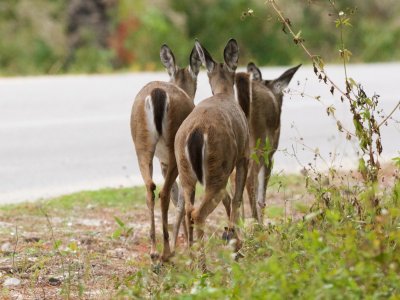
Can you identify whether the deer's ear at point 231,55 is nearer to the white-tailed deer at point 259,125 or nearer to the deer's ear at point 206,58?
the deer's ear at point 206,58

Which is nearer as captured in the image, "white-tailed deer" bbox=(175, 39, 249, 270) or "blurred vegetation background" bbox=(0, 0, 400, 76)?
"white-tailed deer" bbox=(175, 39, 249, 270)

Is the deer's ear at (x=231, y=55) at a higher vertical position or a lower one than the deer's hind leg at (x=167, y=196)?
higher

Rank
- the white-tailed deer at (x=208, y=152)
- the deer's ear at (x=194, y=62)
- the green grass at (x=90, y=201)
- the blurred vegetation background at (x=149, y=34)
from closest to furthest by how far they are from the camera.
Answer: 1. the white-tailed deer at (x=208, y=152)
2. the deer's ear at (x=194, y=62)
3. the green grass at (x=90, y=201)
4. the blurred vegetation background at (x=149, y=34)

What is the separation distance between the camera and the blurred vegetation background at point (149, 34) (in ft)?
68.9

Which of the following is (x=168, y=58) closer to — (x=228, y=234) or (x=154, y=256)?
(x=154, y=256)

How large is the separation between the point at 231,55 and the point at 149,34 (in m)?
13.3

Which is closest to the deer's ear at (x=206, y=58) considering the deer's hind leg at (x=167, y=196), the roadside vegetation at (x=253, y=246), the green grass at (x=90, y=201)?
the roadside vegetation at (x=253, y=246)

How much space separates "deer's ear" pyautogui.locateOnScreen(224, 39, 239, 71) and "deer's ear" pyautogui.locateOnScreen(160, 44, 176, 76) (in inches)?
22.7

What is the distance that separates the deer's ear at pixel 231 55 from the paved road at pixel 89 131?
2038 mm

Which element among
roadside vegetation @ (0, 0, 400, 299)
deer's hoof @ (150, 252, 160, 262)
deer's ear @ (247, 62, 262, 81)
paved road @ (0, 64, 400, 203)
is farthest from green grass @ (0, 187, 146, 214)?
deer's hoof @ (150, 252, 160, 262)

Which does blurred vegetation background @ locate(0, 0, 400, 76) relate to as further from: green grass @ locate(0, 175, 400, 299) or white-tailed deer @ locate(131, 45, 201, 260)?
white-tailed deer @ locate(131, 45, 201, 260)

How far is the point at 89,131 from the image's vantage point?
49.0 feet

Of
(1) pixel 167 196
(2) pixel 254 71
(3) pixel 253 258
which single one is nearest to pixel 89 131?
(2) pixel 254 71

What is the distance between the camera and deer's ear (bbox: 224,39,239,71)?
26.7 ft
